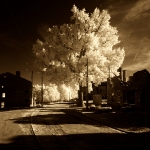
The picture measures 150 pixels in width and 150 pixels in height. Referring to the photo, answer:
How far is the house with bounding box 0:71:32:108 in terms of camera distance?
4738cm

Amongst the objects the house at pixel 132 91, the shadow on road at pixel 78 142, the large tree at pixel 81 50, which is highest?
the large tree at pixel 81 50

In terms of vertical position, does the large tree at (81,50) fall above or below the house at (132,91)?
above

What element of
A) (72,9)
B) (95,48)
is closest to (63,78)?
(95,48)

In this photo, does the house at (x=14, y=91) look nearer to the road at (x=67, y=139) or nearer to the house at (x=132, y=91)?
the house at (x=132, y=91)

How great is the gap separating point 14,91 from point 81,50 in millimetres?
26033

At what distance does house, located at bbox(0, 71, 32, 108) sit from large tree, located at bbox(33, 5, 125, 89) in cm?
2029

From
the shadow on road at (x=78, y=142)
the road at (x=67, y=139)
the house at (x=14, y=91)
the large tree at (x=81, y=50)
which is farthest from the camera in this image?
the house at (x=14, y=91)

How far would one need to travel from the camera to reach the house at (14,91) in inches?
1865

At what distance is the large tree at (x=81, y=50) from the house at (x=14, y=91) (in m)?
20.3

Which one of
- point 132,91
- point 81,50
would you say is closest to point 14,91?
point 81,50

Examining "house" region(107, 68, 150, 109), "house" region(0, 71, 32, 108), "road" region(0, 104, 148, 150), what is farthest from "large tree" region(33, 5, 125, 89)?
"house" region(0, 71, 32, 108)

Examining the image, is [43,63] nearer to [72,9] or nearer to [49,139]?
[72,9]

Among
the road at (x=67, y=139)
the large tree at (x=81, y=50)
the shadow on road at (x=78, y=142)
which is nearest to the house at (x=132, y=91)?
the large tree at (x=81, y=50)

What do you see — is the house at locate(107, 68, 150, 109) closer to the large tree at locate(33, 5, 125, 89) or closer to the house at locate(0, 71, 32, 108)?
the large tree at locate(33, 5, 125, 89)
